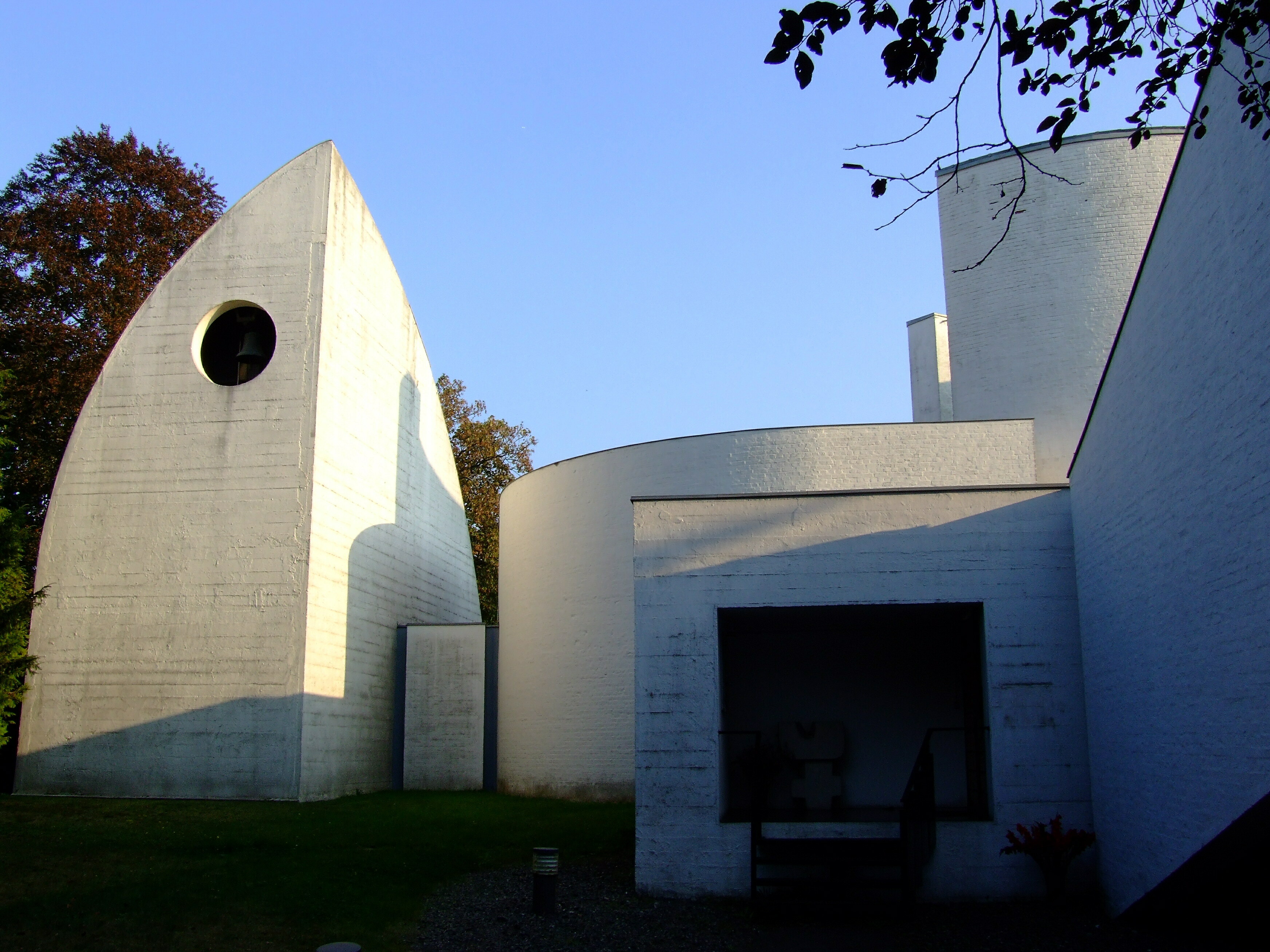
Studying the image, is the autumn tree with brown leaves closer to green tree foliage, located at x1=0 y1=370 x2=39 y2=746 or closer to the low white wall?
green tree foliage, located at x1=0 y1=370 x2=39 y2=746

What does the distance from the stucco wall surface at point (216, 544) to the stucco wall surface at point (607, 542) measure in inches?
104

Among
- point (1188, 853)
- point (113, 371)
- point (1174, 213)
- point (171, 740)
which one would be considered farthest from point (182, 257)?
point (1188, 853)

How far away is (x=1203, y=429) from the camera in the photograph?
705 centimetres

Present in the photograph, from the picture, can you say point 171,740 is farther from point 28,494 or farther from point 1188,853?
point 1188,853

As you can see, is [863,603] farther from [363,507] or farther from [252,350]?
[252,350]

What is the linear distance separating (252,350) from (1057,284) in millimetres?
12073

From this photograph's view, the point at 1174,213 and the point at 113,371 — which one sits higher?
the point at 113,371

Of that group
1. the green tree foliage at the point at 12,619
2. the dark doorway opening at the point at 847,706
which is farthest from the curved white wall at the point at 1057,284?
the green tree foliage at the point at 12,619

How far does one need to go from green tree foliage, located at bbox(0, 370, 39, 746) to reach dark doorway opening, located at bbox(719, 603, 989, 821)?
959 centimetres

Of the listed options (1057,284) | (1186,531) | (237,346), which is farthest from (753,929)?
(237,346)

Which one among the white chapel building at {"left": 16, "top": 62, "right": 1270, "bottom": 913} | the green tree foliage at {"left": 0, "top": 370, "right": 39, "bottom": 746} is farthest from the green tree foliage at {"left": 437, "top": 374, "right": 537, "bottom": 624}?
the green tree foliage at {"left": 0, "top": 370, "right": 39, "bottom": 746}

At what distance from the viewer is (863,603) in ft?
31.8

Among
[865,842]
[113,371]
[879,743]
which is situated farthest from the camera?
[113,371]

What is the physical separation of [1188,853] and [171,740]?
12.4 meters
